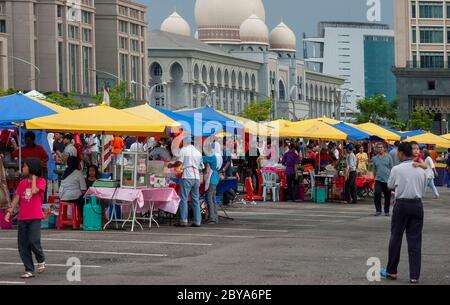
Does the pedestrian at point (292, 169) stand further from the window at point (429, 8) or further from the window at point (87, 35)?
the window at point (429, 8)

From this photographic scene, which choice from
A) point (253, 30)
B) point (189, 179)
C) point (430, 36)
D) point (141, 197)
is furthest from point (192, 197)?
point (253, 30)

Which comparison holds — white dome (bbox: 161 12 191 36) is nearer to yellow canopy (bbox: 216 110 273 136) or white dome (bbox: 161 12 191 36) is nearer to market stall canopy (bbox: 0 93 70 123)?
yellow canopy (bbox: 216 110 273 136)

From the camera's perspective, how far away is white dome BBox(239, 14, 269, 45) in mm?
166625

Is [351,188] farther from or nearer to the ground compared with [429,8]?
nearer to the ground

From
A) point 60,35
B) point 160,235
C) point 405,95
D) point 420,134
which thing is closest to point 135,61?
point 60,35

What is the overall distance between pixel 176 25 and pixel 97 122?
147 metres

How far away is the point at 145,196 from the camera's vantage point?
2633 centimetres

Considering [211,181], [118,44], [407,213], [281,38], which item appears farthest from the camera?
A: [281,38]

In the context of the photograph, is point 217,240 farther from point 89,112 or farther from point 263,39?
point 263,39

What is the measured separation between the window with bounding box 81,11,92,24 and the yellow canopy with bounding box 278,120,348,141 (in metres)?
90.3

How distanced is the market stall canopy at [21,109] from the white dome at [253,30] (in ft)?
457

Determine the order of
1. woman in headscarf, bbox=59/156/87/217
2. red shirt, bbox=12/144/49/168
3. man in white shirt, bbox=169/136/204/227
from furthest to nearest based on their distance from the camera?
red shirt, bbox=12/144/49/168, man in white shirt, bbox=169/136/204/227, woman in headscarf, bbox=59/156/87/217

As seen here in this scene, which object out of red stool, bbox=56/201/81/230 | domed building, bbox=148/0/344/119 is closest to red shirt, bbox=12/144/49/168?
red stool, bbox=56/201/81/230

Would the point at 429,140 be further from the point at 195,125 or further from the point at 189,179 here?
the point at 189,179
